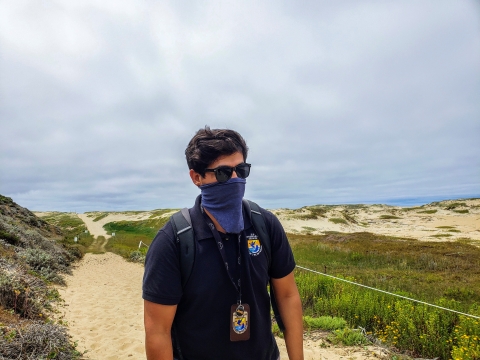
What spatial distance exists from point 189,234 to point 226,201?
1.02 ft

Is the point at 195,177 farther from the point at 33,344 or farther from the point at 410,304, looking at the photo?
the point at 410,304

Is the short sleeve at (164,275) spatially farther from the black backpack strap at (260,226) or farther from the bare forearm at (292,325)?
the bare forearm at (292,325)

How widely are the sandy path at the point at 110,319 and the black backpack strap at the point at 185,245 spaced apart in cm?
418

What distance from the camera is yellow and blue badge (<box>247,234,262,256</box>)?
167 cm

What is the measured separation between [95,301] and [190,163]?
29.5 ft

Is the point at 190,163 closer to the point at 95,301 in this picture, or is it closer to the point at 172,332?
the point at 172,332

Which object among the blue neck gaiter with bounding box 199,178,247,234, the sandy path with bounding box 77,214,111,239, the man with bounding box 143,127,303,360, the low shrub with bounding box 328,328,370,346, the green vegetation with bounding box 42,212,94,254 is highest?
the blue neck gaiter with bounding box 199,178,247,234

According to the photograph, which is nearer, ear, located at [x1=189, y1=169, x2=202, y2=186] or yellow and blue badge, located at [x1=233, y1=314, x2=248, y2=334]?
yellow and blue badge, located at [x1=233, y1=314, x2=248, y2=334]

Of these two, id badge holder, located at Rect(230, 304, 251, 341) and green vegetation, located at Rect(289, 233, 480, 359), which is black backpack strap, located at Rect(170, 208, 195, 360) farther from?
green vegetation, located at Rect(289, 233, 480, 359)

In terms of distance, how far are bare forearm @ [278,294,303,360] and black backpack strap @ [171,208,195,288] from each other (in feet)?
2.37

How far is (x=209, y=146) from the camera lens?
1.66 metres

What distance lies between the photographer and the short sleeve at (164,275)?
4.81 feet

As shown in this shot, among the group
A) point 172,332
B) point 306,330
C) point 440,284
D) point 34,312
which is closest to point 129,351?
point 34,312

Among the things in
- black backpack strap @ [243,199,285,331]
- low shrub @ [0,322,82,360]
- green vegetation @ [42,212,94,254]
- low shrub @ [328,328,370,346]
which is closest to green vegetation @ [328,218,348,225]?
green vegetation @ [42,212,94,254]
